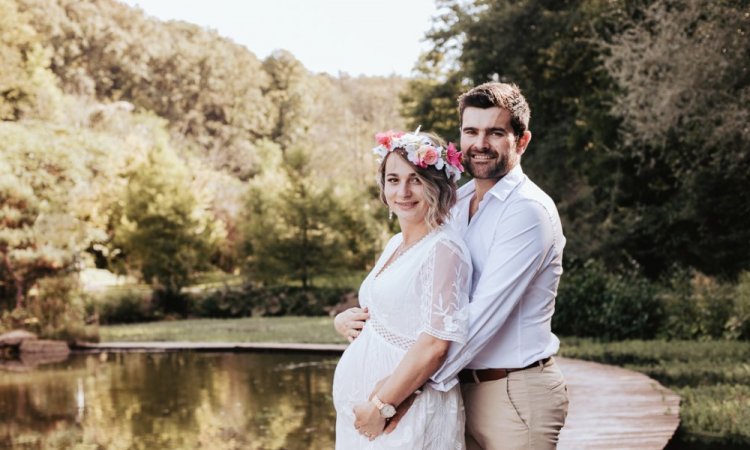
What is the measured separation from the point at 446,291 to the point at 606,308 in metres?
11.3

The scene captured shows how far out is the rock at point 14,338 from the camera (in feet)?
50.9

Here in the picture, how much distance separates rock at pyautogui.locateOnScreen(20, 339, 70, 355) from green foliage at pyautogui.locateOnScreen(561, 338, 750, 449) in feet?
27.4

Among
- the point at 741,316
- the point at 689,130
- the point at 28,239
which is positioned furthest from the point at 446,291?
the point at 28,239

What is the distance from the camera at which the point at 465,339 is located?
2.66 metres

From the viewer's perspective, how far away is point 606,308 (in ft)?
44.3

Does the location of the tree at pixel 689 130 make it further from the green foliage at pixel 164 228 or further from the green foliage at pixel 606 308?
the green foliage at pixel 164 228

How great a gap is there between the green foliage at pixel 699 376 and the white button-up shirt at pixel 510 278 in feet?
13.7

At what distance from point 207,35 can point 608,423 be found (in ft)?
147

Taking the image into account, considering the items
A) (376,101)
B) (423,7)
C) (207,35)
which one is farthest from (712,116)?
(207,35)

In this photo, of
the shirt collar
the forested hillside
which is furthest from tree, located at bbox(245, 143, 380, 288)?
the shirt collar

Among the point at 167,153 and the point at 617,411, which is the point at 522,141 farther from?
the point at 167,153

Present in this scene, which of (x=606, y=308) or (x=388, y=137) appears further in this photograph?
(x=606, y=308)

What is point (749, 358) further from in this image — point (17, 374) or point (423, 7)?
point (423, 7)

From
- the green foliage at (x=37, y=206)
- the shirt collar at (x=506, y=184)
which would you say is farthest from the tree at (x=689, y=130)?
the green foliage at (x=37, y=206)
